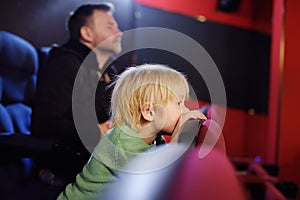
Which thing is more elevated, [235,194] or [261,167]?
[235,194]

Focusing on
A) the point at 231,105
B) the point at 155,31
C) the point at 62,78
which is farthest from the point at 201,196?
the point at 231,105

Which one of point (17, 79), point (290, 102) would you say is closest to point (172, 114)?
point (17, 79)

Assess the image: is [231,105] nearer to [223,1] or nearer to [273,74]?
[273,74]

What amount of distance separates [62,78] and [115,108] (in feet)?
2.07

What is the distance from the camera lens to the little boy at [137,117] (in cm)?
111

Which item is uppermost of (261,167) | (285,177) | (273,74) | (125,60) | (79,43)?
(79,43)

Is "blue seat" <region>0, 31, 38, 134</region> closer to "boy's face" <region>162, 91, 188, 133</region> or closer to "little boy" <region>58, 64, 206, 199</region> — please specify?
"little boy" <region>58, 64, 206, 199</region>

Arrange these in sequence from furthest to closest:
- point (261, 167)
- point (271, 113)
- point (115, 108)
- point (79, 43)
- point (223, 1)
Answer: point (223, 1), point (271, 113), point (261, 167), point (79, 43), point (115, 108)

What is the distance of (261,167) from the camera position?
2.31 metres

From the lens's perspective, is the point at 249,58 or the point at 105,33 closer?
the point at 105,33

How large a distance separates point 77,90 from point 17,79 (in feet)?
0.90

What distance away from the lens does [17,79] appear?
5.77 ft

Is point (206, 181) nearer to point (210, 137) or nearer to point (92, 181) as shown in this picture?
point (210, 137)

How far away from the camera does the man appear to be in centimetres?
159
